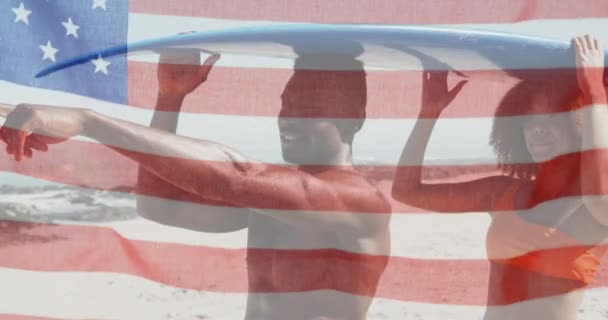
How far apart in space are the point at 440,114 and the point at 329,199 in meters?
0.27

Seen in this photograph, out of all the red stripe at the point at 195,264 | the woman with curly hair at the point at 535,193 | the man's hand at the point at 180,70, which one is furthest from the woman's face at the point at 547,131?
the man's hand at the point at 180,70

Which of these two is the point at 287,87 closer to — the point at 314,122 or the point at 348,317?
the point at 314,122

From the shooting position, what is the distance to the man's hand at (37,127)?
2533mm

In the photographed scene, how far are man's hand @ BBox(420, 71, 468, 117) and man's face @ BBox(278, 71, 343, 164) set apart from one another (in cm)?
18

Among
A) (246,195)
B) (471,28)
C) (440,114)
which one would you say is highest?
(471,28)

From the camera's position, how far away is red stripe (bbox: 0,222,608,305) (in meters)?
2.58

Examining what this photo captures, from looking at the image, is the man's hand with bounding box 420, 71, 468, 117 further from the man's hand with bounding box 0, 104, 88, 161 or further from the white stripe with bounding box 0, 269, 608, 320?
the man's hand with bounding box 0, 104, 88, 161

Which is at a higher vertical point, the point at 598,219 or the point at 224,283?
the point at 598,219

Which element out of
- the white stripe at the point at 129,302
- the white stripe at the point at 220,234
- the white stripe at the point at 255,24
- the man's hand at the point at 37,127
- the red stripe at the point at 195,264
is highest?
the white stripe at the point at 255,24

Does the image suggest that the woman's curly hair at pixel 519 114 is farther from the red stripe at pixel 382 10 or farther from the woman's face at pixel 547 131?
the red stripe at pixel 382 10

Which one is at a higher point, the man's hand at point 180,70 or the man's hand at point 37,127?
the man's hand at point 180,70

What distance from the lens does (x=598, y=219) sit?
250 cm

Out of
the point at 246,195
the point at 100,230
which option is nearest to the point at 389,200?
the point at 246,195

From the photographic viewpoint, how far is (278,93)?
2590mm
